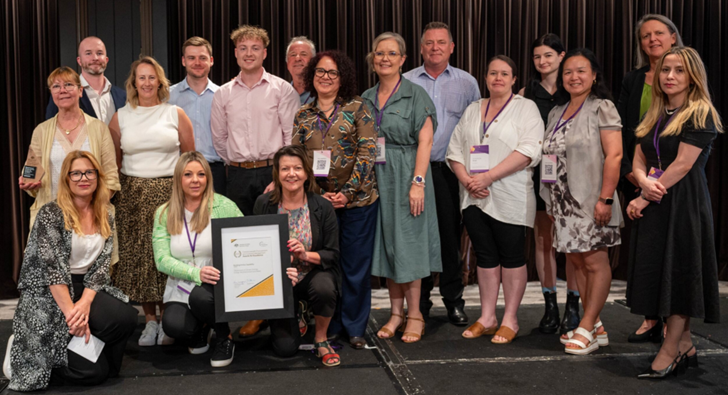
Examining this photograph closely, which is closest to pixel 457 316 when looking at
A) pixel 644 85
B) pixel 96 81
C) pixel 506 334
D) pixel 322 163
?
pixel 506 334

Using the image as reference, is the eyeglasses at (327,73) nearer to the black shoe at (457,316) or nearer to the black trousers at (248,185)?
the black trousers at (248,185)

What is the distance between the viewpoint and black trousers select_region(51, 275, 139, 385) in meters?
2.61

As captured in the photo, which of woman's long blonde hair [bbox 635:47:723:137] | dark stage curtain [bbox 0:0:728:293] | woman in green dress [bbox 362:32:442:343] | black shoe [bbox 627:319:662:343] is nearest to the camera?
woman's long blonde hair [bbox 635:47:723:137]

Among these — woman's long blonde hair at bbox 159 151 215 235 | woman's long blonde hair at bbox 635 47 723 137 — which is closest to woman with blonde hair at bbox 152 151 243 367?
woman's long blonde hair at bbox 159 151 215 235

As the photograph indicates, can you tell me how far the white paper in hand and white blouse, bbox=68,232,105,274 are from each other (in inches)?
12.3

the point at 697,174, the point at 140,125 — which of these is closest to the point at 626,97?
the point at 697,174

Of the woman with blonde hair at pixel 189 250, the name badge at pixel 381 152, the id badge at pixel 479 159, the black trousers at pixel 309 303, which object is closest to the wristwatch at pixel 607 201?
the id badge at pixel 479 159

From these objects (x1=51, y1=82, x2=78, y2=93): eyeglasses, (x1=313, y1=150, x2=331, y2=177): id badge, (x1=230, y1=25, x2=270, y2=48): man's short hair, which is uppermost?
(x1=230, y1=25, x2=270, y2=48): man's short hair

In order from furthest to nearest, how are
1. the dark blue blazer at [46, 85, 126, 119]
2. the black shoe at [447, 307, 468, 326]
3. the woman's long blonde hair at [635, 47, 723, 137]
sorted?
the black shoe at [447, 307, 468, 326], the dark blue blazer at [46, 85, 126, 119], the woman's long blonde hair at [635, 47, 723, 137]

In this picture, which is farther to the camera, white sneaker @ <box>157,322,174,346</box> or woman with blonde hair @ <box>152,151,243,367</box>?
white sneaker @ <box>157,322,174,346</box>

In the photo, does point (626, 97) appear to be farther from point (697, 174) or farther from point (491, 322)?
point (491, 322)

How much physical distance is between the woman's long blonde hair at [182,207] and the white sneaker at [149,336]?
69cm

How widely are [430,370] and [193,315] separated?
1182mm

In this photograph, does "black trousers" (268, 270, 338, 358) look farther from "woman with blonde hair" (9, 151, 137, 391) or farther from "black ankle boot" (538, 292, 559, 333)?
"black ankle boot" (538, 292, 559, 333)
